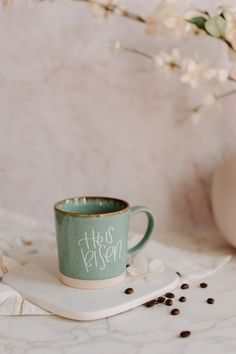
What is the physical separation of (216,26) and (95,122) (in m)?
0.33

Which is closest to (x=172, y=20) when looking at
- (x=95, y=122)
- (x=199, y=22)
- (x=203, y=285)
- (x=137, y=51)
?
(x=199, y=22)

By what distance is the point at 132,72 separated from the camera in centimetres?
100

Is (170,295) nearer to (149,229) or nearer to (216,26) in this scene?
(149,229)

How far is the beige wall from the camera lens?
3.24 feet

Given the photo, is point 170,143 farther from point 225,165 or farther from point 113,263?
point 113,263

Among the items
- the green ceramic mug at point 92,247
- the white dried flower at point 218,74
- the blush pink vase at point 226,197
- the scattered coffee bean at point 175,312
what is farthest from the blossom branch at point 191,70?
the scattered coffee bean at point 175,312

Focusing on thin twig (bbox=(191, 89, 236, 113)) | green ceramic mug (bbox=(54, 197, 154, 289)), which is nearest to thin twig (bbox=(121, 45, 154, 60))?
thin twig (bbox=(191, 89, 236, 113))

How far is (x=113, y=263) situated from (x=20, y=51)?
481 mm

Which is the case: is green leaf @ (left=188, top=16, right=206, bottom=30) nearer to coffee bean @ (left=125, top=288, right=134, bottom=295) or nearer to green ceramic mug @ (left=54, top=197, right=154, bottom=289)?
green ceramic mug @ (left=54, top=197, right=154, bottom=289)

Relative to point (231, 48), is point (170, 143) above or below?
below

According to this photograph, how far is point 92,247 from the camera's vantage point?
705 millimetres

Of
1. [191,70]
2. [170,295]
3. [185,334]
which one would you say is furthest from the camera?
[191,70]

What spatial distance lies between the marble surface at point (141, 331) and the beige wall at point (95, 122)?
322mm

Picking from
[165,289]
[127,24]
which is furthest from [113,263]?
[127,24]
